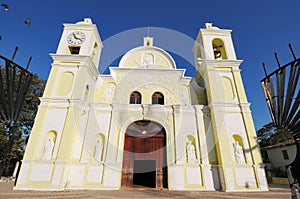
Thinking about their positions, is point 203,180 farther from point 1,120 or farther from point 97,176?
point 1,120

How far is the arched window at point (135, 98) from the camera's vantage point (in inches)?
488

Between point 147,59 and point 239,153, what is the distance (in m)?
10.0

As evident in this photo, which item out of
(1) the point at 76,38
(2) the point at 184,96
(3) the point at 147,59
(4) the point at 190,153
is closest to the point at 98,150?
(4) the point at 190,153

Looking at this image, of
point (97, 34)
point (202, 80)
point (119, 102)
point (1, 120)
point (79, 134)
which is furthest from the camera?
point (97, 34)

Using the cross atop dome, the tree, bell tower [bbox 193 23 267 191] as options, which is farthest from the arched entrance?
Result: the tree

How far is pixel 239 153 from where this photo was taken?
32.1ft

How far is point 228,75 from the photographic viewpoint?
12359 millimetres

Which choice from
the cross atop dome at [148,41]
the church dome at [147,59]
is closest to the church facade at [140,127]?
the church dome at [147,59]

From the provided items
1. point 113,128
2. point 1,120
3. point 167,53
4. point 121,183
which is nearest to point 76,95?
point 113,128

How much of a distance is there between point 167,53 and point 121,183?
10884mm

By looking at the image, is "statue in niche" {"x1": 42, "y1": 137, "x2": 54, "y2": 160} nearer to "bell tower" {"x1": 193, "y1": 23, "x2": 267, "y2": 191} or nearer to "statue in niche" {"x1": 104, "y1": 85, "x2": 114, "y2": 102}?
"statue in niche" {"x1": 104, "y1": 85, "x2": 114, "y2": 102}

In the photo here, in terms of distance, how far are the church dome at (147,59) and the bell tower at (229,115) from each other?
292 centimetres

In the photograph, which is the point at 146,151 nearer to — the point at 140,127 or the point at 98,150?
the point at 140,127

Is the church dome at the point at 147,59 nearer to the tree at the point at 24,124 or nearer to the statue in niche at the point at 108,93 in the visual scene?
the statue in niche at the point at 108,93
